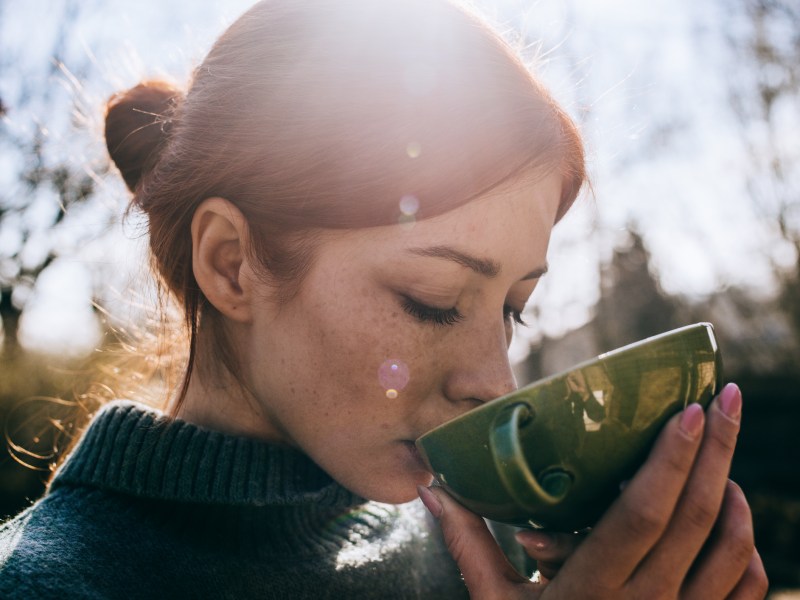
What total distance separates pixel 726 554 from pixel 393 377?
2.33 ft

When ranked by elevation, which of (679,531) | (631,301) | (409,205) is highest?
(409,205)

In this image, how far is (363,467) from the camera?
4.73ft

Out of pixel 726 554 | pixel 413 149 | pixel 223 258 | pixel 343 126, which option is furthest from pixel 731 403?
pixel 223 258

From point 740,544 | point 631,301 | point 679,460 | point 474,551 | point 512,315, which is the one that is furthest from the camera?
point 631,301

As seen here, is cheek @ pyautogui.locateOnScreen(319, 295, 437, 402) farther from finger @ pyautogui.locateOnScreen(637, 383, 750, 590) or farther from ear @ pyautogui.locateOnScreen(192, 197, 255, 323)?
finger @ pyautogui.locateOnScreen(637, 383, 750, 590)

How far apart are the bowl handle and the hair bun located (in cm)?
134

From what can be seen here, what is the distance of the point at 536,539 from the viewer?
43.9 inches

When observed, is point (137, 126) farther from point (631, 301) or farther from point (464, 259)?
point (631, 301)

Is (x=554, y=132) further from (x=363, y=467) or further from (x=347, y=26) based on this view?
(x=363, y=467)

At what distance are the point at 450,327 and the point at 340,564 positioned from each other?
2.33 feet

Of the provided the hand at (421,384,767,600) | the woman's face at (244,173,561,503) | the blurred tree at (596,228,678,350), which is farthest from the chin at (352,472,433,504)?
the blurred tree at (596,228,678,350)

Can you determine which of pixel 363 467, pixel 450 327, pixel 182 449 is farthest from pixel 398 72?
pixel 182 449

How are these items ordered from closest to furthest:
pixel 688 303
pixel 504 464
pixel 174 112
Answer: pixel 504 464, pixel 174 112, pixel 688 303

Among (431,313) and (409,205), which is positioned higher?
(409,205)
